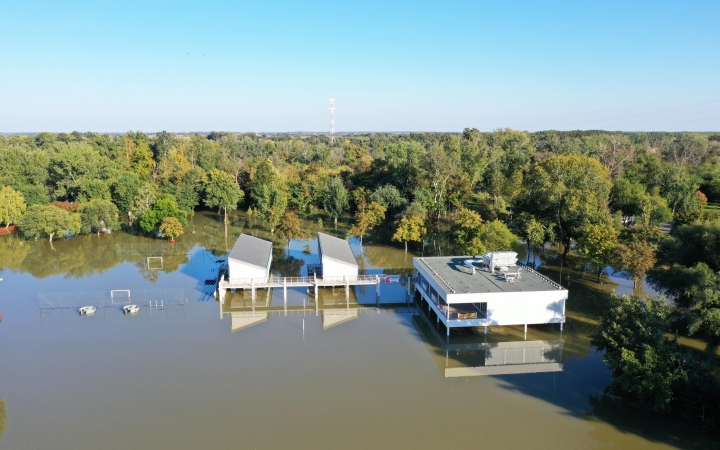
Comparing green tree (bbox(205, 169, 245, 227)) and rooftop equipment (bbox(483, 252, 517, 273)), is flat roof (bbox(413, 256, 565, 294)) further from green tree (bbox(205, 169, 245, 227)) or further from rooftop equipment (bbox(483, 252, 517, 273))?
green tree (bbox(205, 169, 245, 227))

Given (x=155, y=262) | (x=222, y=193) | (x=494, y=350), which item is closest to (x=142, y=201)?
(x=222, y=193)

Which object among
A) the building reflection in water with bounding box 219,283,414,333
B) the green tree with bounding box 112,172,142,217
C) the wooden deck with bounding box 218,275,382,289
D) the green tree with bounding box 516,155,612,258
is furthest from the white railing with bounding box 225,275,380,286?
the green tree with bounding box 112,172,142,217

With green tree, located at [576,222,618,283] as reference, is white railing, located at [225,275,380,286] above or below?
below

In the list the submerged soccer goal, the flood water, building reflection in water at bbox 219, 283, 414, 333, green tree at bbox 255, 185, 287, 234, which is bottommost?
the flood water

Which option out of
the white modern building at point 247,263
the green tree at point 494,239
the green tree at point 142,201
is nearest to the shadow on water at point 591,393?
the green tree at point 494,239

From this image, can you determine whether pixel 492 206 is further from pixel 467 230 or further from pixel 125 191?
pixel 125 191

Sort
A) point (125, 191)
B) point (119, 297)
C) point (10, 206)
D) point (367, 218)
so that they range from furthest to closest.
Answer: point (125, 191) → point (10, 206) → point (367, 218) → point (119, 297)
